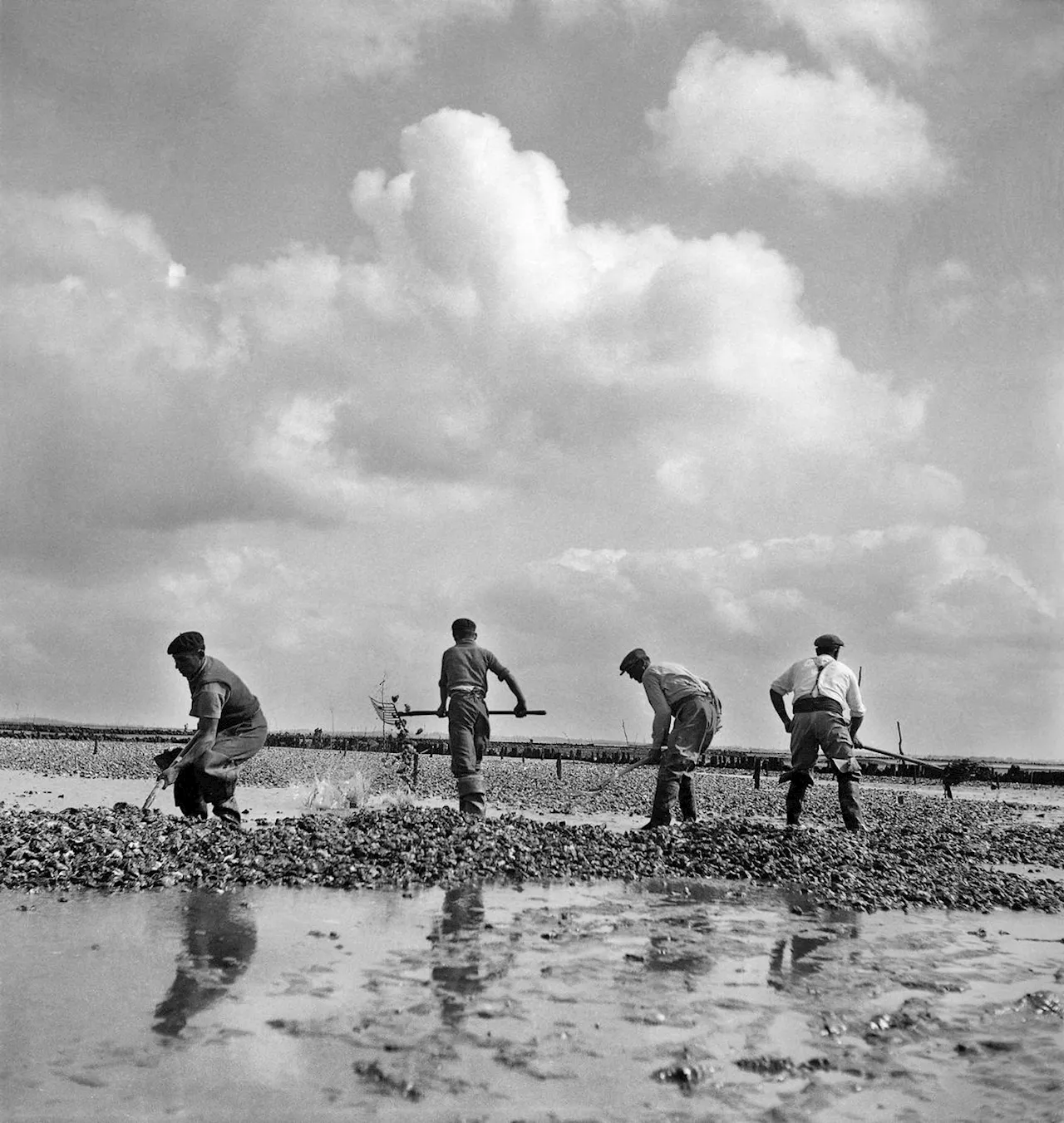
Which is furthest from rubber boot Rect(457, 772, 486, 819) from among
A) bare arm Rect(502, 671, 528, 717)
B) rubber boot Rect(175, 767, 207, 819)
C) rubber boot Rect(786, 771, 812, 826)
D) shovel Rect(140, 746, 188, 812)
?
rubber boot Rect(786, 771, 812, 826)

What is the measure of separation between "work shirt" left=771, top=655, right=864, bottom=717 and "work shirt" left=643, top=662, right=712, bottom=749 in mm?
984

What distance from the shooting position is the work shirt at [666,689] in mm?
11172

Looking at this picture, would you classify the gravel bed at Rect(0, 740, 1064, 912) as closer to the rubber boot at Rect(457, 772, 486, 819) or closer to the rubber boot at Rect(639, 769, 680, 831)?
the rubber boot at Rect(457, 772, 486, 819)

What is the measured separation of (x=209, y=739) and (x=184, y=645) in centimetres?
97

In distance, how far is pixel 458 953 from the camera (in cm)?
560

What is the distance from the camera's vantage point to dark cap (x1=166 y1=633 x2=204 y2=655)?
1003 cm

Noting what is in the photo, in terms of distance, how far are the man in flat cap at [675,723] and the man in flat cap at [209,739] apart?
422cm

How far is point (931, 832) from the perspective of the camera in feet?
42.0

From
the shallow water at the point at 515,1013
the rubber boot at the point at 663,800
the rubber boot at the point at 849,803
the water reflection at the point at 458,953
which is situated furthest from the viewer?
the rubber boot at the point at 849,803

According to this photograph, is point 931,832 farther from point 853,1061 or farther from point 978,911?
point 853,1061

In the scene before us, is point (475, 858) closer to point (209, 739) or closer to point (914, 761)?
point (209, 739)

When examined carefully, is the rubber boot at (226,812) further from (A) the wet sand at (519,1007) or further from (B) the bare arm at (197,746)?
(A) the wet sand at (519,1007)

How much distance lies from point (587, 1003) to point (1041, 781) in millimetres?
37357

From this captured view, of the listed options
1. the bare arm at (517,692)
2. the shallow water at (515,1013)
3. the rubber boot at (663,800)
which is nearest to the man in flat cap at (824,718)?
the rubber boot at (663,800)
